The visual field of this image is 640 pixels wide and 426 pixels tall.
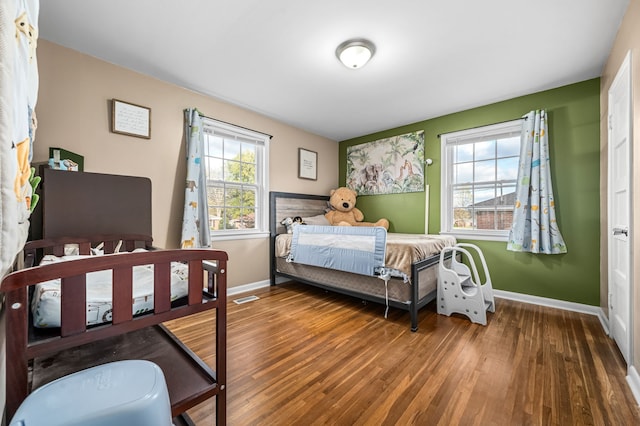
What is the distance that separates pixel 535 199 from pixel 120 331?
11.2 feet

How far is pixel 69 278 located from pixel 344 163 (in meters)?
4.07

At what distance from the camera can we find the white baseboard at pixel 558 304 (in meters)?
2.29

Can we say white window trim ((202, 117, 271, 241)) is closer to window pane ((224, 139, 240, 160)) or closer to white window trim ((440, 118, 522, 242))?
window pane ((224, 139, 240, 160))

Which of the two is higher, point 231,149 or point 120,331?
point 231,149

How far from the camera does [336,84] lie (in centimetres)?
265

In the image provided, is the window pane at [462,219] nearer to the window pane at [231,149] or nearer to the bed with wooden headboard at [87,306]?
the window pane at [231,149]

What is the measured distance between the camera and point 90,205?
181 centimetres

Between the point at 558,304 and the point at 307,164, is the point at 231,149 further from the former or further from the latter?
the point at 558,304

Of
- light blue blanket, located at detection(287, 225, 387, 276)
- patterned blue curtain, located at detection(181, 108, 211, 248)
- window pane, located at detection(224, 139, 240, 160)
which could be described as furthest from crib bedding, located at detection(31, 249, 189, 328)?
window pane, located at detection(224, 139, 240, 160)

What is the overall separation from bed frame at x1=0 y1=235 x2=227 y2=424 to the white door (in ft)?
7.72

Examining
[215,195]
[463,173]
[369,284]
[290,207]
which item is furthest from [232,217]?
[463,173]

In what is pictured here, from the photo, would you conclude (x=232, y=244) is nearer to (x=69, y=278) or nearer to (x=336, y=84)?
(x=336, y=84)

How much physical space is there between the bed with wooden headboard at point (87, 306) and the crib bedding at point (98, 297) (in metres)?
0.01

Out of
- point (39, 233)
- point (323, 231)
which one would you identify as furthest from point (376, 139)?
point (39, 233)
